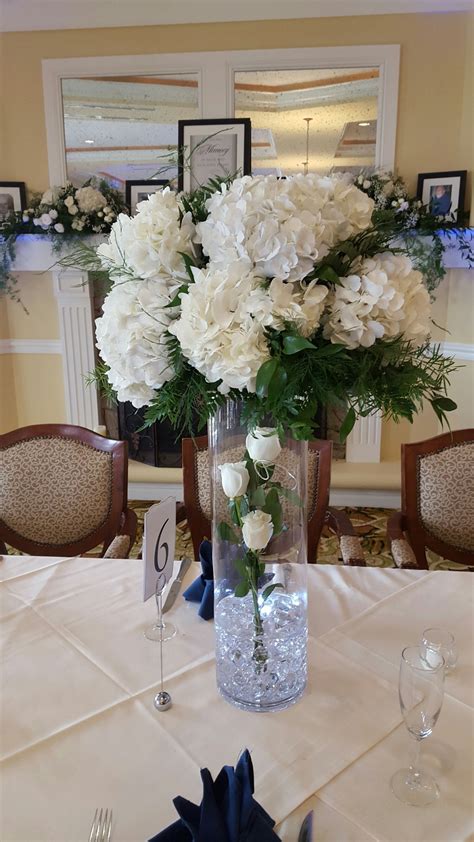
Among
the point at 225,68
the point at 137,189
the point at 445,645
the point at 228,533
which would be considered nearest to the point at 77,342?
the point at 137,189

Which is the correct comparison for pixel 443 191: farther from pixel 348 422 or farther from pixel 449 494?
pixel 348 422

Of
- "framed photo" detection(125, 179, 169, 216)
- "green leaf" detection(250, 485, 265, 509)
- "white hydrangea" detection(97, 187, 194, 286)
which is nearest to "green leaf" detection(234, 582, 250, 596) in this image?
"green leaf" detection(250, 485, 265, 509)

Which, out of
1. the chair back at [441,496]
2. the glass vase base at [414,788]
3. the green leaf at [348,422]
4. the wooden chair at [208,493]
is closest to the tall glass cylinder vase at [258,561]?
the green leaf at [348,422]

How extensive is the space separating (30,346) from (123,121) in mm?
1477

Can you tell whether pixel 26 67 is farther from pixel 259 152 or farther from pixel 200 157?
pixel 259 152

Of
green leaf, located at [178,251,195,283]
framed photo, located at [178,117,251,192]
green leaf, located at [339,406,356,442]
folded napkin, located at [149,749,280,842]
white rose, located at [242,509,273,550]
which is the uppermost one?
framed photo, located at [178,117,251,192]

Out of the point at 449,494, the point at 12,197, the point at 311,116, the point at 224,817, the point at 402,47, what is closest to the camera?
the point at 224,817

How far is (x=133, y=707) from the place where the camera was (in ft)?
3.34

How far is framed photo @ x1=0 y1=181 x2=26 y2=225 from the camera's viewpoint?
12.0ft

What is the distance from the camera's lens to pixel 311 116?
11.6 feet

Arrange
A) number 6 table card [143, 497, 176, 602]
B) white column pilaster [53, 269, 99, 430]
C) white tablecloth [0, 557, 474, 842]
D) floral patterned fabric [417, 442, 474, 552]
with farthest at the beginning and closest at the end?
white column pilaster [53, 269, 99, 430], floral patterned fabric [417, 442, 474, 552], number 6 table card [143, 497, 176, 602], white tablecloth [0, 557, 474, 842]

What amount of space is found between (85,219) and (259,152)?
1074 mm

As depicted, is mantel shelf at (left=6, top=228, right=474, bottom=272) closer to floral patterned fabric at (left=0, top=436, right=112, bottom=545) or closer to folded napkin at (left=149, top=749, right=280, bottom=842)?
floral patterned fabric at (left=0, top=436, right=112, bottom=545)

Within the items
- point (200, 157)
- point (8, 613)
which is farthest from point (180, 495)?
point (8, 613)
